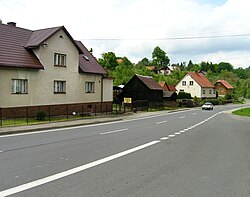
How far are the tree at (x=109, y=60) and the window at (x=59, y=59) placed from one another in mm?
62159

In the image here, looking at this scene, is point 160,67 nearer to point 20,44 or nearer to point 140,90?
point 140,90

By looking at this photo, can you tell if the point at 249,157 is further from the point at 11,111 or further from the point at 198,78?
the point at 198,78

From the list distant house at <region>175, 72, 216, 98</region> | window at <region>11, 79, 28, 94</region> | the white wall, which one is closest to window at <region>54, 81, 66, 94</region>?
the white wall

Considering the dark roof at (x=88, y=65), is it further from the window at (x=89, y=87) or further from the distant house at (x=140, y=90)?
the distant house at (x=140, y=90)

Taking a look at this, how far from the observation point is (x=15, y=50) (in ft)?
86.9

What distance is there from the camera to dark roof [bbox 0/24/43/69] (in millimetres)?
24753

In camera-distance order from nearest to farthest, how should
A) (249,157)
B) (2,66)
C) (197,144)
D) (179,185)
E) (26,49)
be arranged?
(179,185) → (249,157) → (197,144) → (2,66) → (26,49)

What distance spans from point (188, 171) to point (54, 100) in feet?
73.0

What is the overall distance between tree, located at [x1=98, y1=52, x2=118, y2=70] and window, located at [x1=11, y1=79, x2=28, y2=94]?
66732 millimetres

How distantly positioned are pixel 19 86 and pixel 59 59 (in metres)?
5.52

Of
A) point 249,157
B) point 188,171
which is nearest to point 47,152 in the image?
point 188,171

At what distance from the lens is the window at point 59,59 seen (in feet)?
95.8

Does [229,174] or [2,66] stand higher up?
[2,66]

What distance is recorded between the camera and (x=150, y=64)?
511ft
